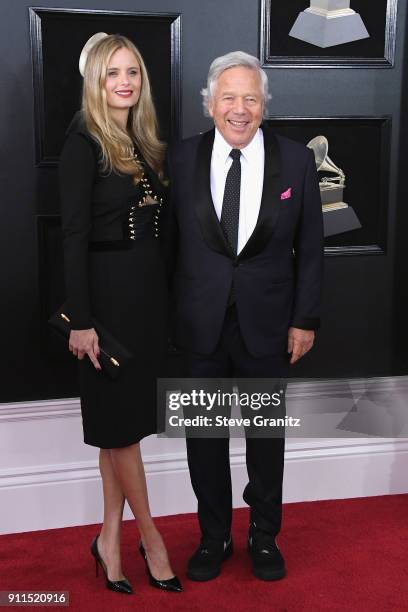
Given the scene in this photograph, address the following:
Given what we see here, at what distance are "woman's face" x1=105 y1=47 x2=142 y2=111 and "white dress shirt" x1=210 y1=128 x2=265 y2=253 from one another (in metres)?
0.32

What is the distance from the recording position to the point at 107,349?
241 centimetres

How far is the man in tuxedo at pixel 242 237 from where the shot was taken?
2473mm

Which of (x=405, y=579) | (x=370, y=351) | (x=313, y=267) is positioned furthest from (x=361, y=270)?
(x=405, y=579)

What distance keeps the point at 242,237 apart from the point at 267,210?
11 cm

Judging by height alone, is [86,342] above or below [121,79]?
below

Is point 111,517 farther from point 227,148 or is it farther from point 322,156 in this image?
point 322,156

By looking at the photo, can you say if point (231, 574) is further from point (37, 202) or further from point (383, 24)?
point (383, 24)

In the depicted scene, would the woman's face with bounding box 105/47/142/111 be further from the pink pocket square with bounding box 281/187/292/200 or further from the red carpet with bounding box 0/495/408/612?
the red carpet with bounding box 0/495/408/612

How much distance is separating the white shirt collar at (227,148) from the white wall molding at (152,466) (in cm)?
113

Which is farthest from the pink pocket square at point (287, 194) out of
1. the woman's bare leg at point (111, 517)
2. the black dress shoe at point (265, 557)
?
the black dress shoe at point (265, 557)

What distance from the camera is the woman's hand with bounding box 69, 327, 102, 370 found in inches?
94.2

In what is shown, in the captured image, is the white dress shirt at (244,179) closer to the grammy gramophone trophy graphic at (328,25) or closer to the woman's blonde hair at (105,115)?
the woman's blonde hair at (105,115)

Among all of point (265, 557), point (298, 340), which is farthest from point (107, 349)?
point (265, 557)

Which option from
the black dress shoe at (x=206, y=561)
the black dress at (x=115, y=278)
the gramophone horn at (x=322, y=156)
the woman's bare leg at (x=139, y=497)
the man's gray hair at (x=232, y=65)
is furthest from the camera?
the gramophone horn at (x=322, y=156)
